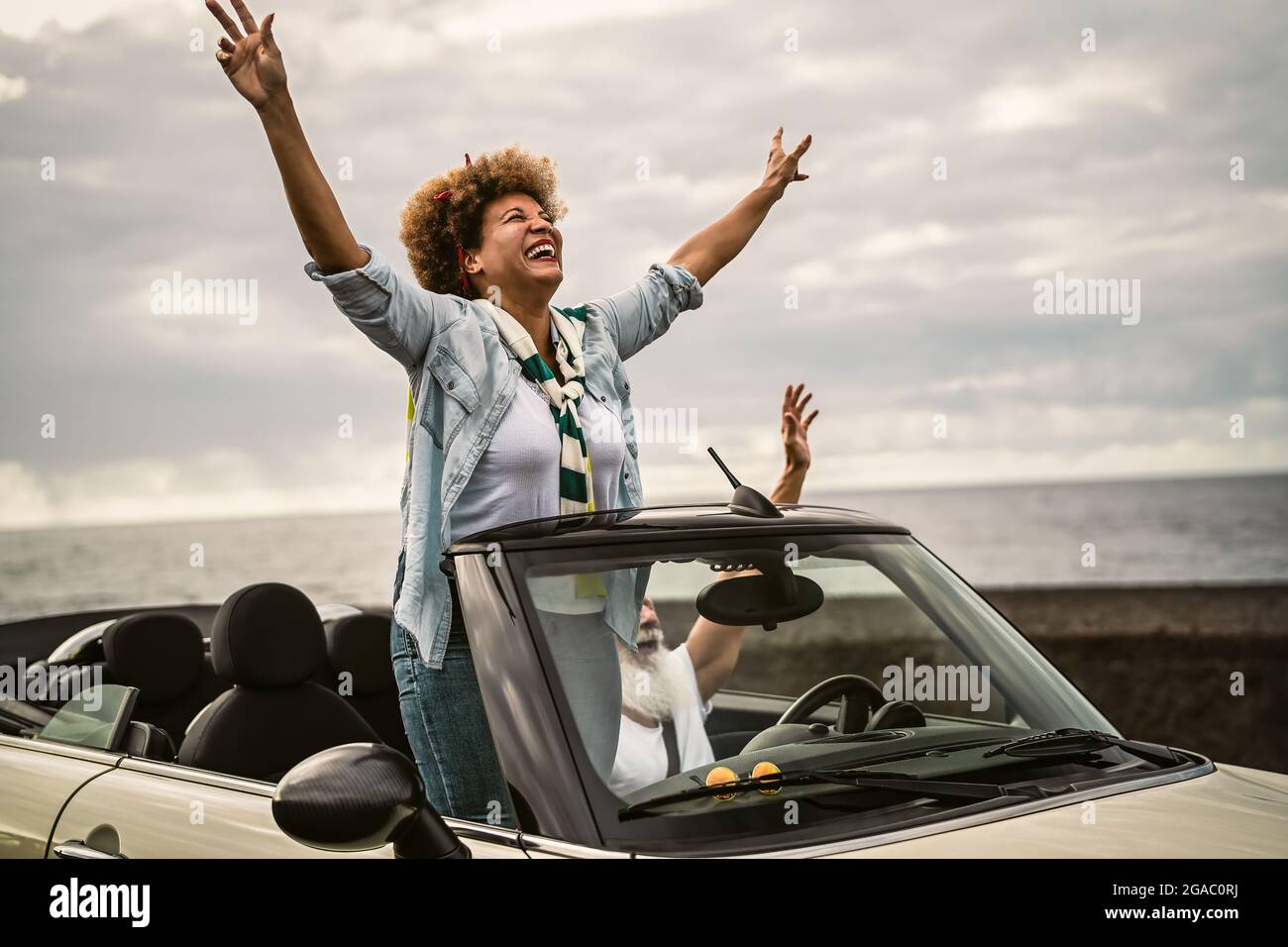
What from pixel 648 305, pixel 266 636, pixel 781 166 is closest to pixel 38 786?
pixel 266 636

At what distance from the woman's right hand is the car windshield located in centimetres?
132

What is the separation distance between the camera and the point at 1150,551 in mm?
64500

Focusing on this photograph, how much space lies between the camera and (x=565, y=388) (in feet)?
11.4

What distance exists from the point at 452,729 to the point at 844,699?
89cm

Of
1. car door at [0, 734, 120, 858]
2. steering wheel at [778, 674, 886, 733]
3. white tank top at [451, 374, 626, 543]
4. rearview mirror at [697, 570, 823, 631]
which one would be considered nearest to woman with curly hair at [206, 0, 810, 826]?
white tank top at [451, 374, 626, 543]

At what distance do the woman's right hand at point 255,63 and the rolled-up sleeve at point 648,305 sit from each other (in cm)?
120

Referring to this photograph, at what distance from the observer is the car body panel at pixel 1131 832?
83.0 inches

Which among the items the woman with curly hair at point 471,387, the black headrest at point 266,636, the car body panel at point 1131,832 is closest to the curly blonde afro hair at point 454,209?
the woman with curly hair at point 471,387

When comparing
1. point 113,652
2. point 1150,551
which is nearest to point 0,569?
point 1150,551

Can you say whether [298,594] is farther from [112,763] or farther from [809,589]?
[809,589]
